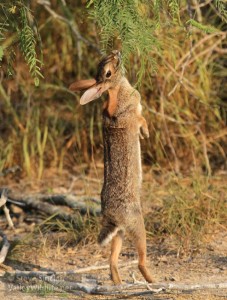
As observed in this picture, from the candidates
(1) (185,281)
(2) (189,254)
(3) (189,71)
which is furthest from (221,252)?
(3) (189,71)

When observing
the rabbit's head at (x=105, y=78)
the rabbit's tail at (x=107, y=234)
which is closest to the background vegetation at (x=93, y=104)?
the rabbit's head at (x=105, y=78)

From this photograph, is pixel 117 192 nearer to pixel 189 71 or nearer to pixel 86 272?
pixel 86 272

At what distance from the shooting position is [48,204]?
750cm

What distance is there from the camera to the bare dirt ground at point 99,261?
Answer: 5340mm

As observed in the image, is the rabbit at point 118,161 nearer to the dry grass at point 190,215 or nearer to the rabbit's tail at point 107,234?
the rabbit's tail at point 107,234

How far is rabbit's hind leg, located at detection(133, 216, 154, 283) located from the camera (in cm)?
536

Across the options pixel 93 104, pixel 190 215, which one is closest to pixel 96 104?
pixel 93 104

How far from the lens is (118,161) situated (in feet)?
18.3

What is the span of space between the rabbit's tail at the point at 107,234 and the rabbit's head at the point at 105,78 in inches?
37.3

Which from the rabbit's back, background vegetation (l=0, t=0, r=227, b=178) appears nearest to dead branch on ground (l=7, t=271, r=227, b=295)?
the rabbit's back

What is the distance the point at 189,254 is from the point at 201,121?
249cm

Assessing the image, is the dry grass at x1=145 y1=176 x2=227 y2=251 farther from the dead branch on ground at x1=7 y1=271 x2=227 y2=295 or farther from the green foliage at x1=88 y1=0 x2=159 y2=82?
the green foliage at x1=88 y1=0 x2=159 y2=82

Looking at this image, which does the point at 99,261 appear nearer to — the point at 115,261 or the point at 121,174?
the point at 115,261

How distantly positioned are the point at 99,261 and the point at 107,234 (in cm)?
93
